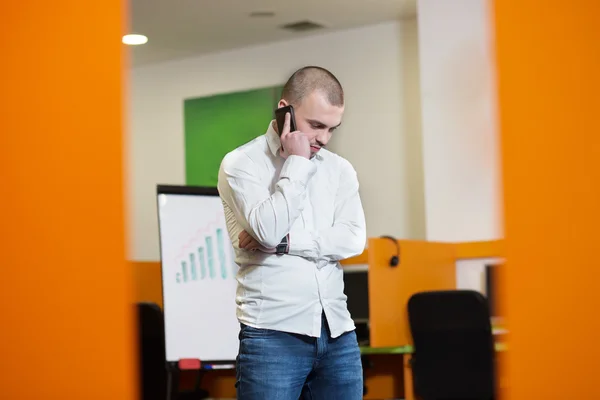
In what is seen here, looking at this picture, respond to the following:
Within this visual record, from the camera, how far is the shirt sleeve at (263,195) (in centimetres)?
162

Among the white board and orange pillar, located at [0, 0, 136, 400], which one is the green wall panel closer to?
the white board

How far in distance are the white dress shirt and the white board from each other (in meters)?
2.04

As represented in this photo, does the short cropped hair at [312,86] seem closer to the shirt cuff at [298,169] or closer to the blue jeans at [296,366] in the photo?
the shirt cuff at [298,169]

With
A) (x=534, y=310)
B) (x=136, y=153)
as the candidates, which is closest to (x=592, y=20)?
(x=534, y=310)

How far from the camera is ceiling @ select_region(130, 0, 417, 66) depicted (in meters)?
5.58

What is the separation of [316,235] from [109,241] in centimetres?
54

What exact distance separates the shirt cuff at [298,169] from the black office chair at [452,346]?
1.89 meters

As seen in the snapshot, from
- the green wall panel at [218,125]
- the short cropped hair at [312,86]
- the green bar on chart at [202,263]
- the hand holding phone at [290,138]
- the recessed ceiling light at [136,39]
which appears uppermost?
the recessed ceiling light at [136,39]

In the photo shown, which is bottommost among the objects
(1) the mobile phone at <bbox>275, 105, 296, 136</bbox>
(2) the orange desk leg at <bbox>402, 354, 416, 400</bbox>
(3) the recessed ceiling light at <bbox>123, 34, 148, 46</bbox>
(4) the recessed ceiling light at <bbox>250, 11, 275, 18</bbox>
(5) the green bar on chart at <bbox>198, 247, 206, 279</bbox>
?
(2) the orange desk leg at <bbox>402, 354, 416, 400</bbox>

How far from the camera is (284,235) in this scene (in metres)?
1.65

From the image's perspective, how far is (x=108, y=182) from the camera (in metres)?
1.33

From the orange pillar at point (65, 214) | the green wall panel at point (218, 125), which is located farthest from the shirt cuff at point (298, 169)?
the green wall panel at point (218, 125)

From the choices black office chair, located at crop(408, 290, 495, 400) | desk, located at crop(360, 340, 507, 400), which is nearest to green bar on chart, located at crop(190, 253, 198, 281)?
desk, located at crop(360, 340, 507, 400)

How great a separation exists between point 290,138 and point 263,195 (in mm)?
138
